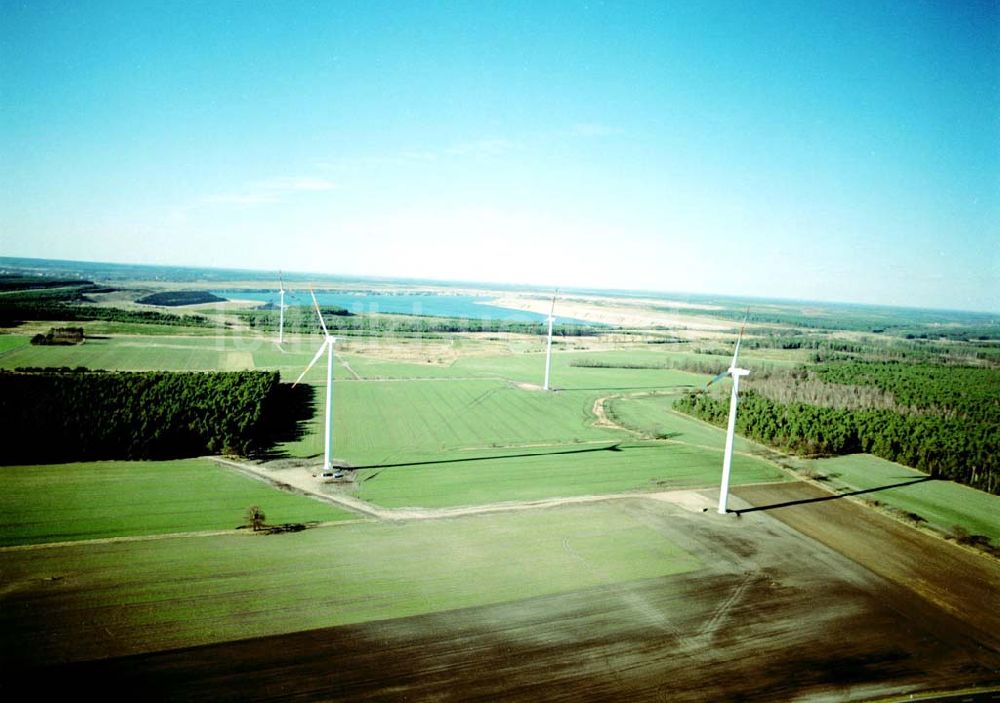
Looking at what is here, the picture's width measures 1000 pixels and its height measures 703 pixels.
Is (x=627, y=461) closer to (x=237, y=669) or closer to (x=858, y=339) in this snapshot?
(x=237, y=669)

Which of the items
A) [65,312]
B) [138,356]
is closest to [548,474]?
[138,356]

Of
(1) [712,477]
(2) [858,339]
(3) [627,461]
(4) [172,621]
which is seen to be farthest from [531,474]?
(2) [858,339]

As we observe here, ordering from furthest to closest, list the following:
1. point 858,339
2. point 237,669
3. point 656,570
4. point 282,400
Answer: point 858,339 → point 282,400 → point 656,570 → point 237,669

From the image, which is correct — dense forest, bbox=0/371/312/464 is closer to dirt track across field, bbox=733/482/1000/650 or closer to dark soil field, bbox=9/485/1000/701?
dark soil field, bbox=9/485/1000/701

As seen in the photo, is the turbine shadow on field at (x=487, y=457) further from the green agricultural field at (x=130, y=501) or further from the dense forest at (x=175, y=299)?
the dense forest at (x=175, y=299)

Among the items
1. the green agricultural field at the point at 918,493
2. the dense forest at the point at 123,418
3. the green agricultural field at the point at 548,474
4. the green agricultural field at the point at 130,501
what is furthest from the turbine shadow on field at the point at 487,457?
the green agricultural field at the point at 918,493

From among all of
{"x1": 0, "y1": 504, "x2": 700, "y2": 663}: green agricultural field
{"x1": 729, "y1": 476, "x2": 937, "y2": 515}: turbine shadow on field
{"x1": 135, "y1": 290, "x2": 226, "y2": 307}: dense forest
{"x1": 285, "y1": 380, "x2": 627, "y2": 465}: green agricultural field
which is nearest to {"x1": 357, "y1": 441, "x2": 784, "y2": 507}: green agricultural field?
{"x1": 285, "y1": 380, "x2": 627, "y2": 465}: green agricultural field

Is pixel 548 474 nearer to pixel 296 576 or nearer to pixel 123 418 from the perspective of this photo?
pixel 296 576
